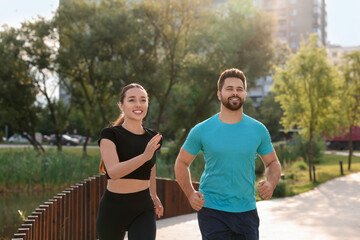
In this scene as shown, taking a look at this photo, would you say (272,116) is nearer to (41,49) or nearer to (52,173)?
(41,49)

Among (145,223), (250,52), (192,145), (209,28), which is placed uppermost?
(209,28)

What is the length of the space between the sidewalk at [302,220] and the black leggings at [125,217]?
3.66 m

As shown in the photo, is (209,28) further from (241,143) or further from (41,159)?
(241,143)

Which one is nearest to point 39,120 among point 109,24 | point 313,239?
point 109,24

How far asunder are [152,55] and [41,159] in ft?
31.4

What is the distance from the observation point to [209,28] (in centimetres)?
2495

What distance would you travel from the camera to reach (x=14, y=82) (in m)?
26.2

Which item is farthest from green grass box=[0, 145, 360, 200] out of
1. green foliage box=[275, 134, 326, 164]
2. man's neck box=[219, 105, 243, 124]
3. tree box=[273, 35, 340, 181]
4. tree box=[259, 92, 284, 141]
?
tree box=[259, 92, 284, 141]

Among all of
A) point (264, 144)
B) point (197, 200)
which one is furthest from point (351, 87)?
point (197, 200)

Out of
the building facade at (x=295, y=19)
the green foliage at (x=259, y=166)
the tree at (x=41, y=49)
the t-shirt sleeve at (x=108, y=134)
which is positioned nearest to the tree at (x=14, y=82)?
the tree at (x=41, y=49)

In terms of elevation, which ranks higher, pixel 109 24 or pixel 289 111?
pixel 109 24

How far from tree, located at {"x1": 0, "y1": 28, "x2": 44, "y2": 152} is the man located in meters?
23.4

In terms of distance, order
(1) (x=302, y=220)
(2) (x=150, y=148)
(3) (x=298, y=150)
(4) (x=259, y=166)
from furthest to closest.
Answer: (3) (x=298, y=150), (4) (x=259, y=166), (1) (x=302, y=220), (2) (x=150, y=148)

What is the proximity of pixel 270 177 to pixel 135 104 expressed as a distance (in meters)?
1.27
